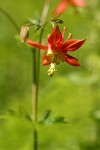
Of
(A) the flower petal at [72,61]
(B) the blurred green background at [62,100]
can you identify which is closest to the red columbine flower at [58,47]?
(A) the flower petal at [72,61]

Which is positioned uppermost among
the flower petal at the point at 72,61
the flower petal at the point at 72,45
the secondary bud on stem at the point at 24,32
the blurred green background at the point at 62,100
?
the secondary bud on stem at the point at 24,32

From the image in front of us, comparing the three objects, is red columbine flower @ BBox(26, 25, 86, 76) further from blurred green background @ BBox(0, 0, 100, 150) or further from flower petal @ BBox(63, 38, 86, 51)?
blurred green background @ BBox(0, 0, 100, 150)

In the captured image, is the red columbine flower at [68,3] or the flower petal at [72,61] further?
the red columbine flower at [68,3]

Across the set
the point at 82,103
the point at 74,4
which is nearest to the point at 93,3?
the point at 74,4

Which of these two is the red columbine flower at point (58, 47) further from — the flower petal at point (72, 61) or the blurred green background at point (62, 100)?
the blurred green background at point (62, 100)

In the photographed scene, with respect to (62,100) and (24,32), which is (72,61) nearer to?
(24,32)

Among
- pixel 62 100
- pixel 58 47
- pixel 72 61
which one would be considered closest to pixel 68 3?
pixel 62 100

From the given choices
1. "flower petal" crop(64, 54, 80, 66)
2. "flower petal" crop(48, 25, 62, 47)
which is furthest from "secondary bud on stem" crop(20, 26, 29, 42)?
"flower petal" crop(64, 54, 80, 66)

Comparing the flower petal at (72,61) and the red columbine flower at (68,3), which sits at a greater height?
the red columbine flower at (68,3)
